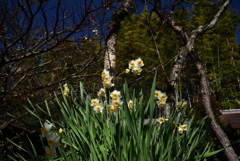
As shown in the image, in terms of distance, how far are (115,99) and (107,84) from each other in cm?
23

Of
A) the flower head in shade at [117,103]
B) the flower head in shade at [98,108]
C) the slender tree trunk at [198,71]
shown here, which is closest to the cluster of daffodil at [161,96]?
the flower head in shade at [117,103]

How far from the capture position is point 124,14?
7.93 ft

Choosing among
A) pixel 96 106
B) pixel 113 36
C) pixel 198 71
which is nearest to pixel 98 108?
pixel 96 106

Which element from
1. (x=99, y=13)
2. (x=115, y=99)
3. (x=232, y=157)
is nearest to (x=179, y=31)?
(x=99, y=13)

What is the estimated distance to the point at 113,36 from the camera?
7.66 feet

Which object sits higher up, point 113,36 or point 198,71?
point 113,36

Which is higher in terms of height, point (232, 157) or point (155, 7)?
point (155, 7)

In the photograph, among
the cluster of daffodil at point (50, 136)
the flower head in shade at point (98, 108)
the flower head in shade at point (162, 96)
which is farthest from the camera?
the flower head in shade at point (162, 96)

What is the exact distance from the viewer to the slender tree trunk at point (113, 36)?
2211mm

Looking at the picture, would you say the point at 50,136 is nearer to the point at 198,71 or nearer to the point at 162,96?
the point at 162,96

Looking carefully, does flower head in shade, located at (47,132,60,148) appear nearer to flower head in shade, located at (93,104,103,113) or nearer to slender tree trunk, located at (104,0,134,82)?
flower head in shade, located at (93,104,103,113)

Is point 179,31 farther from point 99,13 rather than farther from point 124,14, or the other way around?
point 99,13

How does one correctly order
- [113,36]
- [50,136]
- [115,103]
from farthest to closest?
[113,36] < [115,103] < [50,136]

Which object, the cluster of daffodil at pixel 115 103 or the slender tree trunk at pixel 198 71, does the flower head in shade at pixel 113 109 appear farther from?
the slender tree trunk at pixel 198 71
